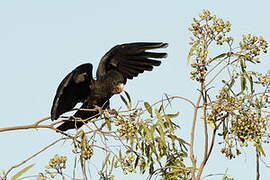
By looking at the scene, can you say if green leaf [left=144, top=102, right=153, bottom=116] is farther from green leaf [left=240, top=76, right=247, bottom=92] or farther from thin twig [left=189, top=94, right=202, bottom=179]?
green leaf [left=240, top=76, right=247, bottom=92]

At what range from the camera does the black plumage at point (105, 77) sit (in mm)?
4411

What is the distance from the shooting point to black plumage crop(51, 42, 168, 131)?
441 cm

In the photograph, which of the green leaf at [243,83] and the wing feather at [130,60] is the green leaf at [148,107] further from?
the wing feather at [130,60]

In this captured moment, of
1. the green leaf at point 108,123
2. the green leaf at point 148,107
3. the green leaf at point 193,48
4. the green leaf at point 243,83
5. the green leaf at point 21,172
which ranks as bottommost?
the green leaf at point 21,172

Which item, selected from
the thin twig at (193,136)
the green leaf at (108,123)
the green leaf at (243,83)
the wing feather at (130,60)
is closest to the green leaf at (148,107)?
the green leaf at (108,123)

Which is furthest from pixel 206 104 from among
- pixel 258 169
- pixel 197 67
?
pixel 258 169

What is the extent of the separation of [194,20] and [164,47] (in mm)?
1767

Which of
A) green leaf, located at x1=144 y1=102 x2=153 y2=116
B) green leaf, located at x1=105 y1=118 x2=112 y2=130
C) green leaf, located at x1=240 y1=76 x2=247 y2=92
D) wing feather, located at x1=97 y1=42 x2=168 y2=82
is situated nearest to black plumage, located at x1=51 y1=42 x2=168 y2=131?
wing feather, located at x1=97 y1=42 x2=168 y2=82

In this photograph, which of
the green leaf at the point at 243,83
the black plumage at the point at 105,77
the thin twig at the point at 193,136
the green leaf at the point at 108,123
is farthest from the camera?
the black plumage at the point at 105,77

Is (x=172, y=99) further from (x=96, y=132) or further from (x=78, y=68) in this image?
(x=78, y=68)

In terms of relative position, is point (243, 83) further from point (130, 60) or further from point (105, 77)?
point (130, 60)

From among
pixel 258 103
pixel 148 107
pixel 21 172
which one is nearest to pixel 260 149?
pixel 258 103

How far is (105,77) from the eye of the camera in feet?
15.6

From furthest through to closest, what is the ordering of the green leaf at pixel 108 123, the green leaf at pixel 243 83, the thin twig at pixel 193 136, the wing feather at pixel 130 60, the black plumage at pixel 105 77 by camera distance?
the wing feather at pixel 130 60 → the black plumage at pixel 105 77 → the green leaf at pixel 108 123 → the green leaf at pixel 243 83 → the thin twig at pixel 193 136
